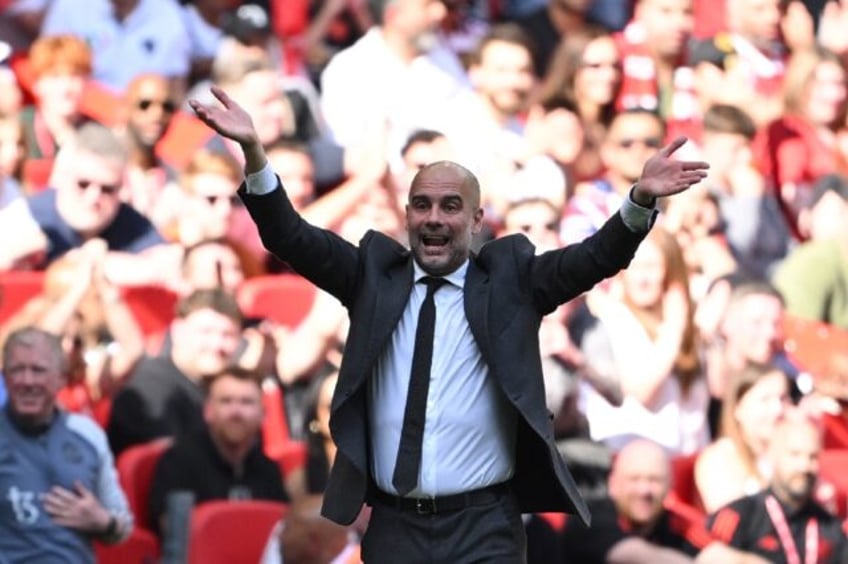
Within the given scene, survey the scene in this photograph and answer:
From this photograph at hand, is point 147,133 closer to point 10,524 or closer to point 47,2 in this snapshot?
point 47,2

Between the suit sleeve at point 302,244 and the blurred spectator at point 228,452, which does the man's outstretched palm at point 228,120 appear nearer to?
the suit sleeve at point 302,244

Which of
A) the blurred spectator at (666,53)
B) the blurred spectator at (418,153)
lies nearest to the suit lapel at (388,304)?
the blurred spectator at (418,153)

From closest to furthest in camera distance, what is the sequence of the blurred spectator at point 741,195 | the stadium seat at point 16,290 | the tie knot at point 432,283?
the tie knot at point 432,283 < the stadium seat at point 16,290 < the blurred spectator at point 741,195

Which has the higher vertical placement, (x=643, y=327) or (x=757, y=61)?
(x=757, y=61)

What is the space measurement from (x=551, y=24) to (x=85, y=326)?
3598mm

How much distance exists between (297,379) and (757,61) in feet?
12.3

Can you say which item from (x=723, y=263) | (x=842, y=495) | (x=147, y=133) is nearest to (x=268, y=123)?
(x=147, y=133)

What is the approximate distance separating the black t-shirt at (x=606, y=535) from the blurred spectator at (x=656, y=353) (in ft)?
1.56

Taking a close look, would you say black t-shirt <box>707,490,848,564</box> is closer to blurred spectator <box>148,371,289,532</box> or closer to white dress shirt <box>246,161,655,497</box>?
Result: blurred spectator <box>148,371,289,532</box>

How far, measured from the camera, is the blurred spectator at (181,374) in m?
8.88

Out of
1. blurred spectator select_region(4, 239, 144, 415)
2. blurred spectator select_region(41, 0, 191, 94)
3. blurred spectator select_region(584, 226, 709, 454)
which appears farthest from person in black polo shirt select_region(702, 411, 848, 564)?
blurred spectator select_region(41, 0, 191, 94)

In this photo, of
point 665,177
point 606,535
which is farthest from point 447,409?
point 606,535

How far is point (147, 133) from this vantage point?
391 inches

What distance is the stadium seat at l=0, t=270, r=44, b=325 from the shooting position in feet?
29.7
